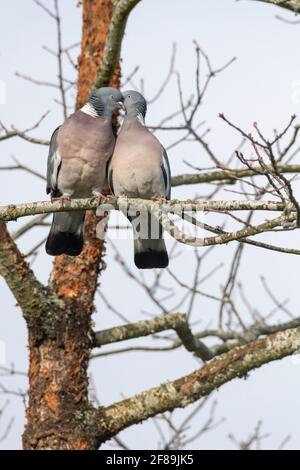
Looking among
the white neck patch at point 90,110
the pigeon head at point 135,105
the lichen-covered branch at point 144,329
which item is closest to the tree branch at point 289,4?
the pigeon head at point 135,105

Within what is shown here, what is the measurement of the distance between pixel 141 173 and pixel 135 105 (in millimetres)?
489

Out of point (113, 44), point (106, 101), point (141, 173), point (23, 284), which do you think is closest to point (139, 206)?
point (141, 173)

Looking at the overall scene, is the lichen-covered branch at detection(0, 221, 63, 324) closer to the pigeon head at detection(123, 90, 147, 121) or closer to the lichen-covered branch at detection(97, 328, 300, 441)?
the lichen-covered branch at detection(97, 328, 300, 441)

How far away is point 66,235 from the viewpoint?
18.4ft

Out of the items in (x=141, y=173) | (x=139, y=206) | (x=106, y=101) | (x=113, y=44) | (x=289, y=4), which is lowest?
(x=139, y=206)

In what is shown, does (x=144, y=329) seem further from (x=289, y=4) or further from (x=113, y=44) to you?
(x=289, y=4)

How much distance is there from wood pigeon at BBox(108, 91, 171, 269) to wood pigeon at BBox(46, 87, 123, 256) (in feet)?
0.25

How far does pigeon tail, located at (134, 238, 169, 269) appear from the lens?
547 cm

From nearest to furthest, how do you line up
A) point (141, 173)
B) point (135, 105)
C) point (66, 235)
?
point (141, 173)
point (135, 105)
point (66, 235)

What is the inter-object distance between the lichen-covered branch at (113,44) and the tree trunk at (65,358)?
98 cm

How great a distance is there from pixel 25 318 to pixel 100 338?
535 millimetres

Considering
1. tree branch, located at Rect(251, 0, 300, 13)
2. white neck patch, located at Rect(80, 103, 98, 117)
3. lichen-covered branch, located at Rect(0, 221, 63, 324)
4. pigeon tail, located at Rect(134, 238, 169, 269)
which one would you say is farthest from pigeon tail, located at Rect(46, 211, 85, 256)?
tree branch, located at Rect(251, 0, 300, 13)

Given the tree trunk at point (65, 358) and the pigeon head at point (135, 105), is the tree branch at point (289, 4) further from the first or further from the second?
the tree trunk at point (65, 358)
